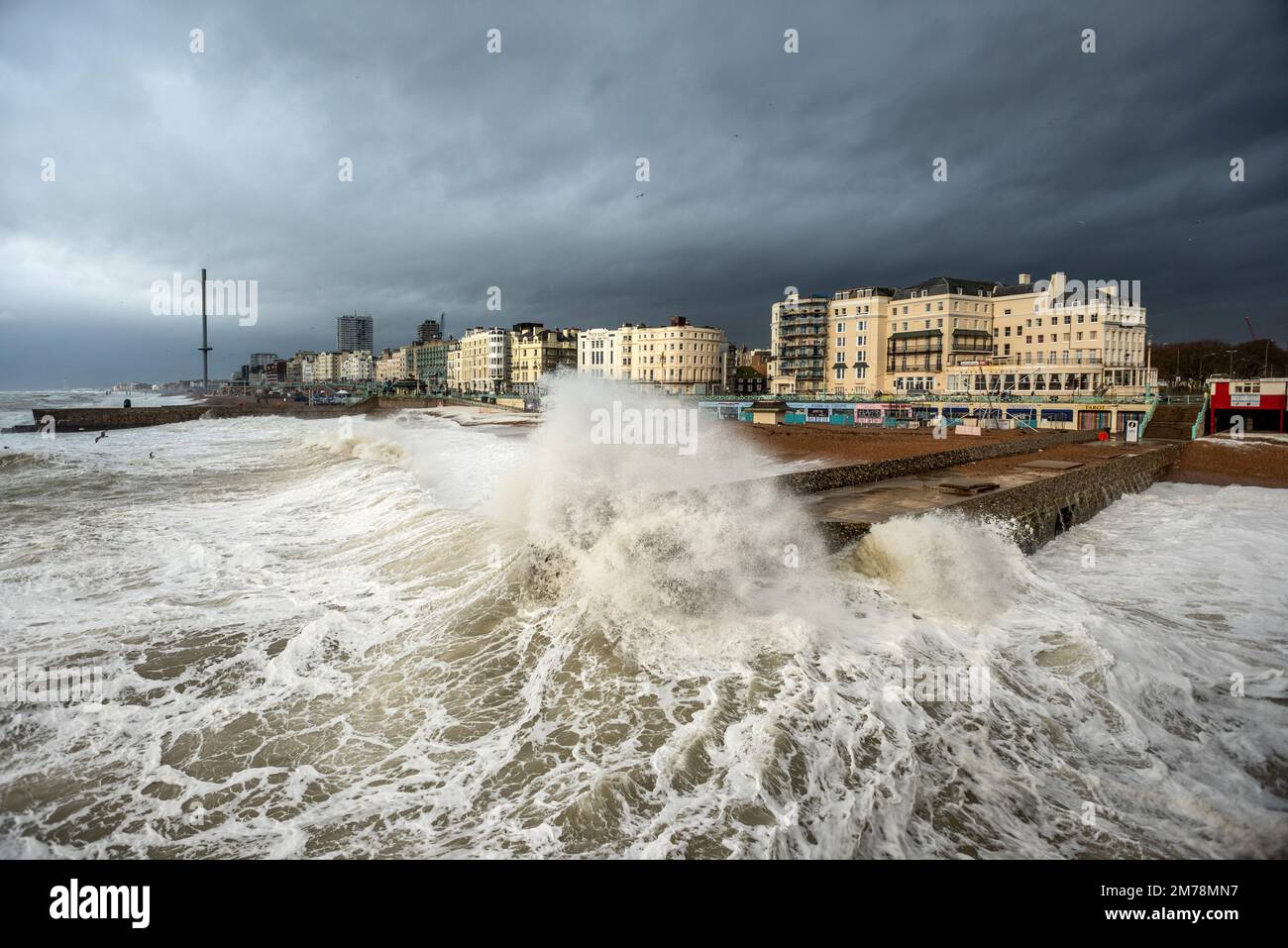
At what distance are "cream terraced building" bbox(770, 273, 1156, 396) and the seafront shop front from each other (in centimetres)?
1456

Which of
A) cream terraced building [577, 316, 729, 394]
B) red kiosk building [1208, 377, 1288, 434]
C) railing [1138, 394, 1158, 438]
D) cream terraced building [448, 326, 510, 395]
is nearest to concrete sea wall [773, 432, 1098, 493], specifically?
railing [1138, 394, 1158, 438]

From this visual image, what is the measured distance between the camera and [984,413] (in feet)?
153

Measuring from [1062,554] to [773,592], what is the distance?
28.5ft

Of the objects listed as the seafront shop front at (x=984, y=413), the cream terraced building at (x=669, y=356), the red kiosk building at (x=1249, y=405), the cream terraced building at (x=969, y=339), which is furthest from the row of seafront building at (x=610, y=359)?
the red kiosk building at (x=1249, y=405)

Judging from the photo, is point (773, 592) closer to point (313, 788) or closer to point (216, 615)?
point (313, 788)

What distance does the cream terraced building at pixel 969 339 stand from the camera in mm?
66375

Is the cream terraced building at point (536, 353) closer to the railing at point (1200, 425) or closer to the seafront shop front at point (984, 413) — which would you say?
the seafront shop front at point (984, 413)

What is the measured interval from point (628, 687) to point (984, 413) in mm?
48123

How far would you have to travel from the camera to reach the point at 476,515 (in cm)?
1320

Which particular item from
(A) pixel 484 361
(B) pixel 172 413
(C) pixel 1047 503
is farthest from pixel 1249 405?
(A) pixel 484 361

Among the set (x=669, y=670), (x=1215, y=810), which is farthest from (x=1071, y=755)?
(x=669, y=670)

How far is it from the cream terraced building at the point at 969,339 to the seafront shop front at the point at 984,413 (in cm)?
1456

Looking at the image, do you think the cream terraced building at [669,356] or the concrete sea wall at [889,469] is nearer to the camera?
the concrete sea wall at [889,469]
